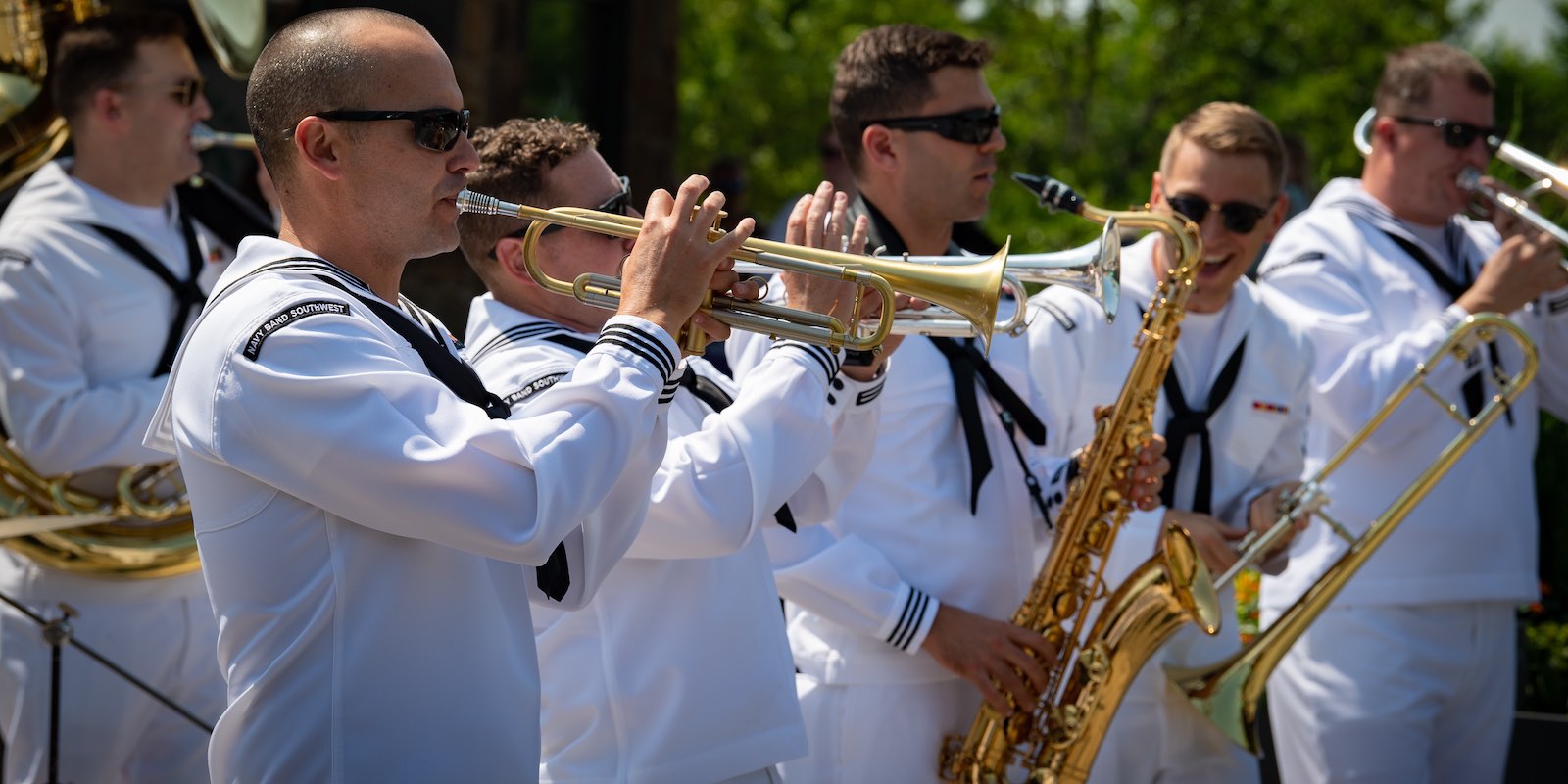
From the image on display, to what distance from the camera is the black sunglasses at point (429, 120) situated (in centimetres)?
268

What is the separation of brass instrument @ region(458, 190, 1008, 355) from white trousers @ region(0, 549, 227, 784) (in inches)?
90.8

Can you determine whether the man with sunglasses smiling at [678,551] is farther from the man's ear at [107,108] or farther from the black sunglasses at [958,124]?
the man's ear at [107,108]

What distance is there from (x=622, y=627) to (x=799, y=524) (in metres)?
0.70

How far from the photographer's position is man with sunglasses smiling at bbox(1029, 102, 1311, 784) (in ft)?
15.0

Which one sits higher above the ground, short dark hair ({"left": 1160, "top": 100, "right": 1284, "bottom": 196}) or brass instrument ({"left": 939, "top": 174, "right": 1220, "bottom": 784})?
short dark hair ({"left": 1160, "top": 100, "right": 1284, "bottom": 196})

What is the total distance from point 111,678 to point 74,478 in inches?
24.3

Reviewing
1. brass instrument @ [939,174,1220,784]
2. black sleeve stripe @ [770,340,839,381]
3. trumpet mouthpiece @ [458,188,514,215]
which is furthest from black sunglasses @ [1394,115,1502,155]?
trumpet mouthpiece @ [458,188,514,215]

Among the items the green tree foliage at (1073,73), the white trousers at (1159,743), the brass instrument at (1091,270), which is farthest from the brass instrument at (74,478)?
the green tree foliage at (1073,73)

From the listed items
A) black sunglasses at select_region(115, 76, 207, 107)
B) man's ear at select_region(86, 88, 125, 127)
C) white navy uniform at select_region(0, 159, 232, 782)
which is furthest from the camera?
black sunglasses at select_region(115, 76, 207, 107)

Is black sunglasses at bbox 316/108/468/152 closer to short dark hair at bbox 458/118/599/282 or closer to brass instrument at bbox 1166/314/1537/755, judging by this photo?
short dark hair at bbox 458/118/599/282

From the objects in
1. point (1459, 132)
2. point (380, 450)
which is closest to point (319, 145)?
point (380, 450)

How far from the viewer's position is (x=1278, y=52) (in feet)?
80.2

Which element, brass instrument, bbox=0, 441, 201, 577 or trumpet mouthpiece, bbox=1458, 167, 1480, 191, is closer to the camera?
brass instrument, bbox=0, 441, 201, 577

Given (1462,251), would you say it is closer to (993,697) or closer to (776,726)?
(993,697)
